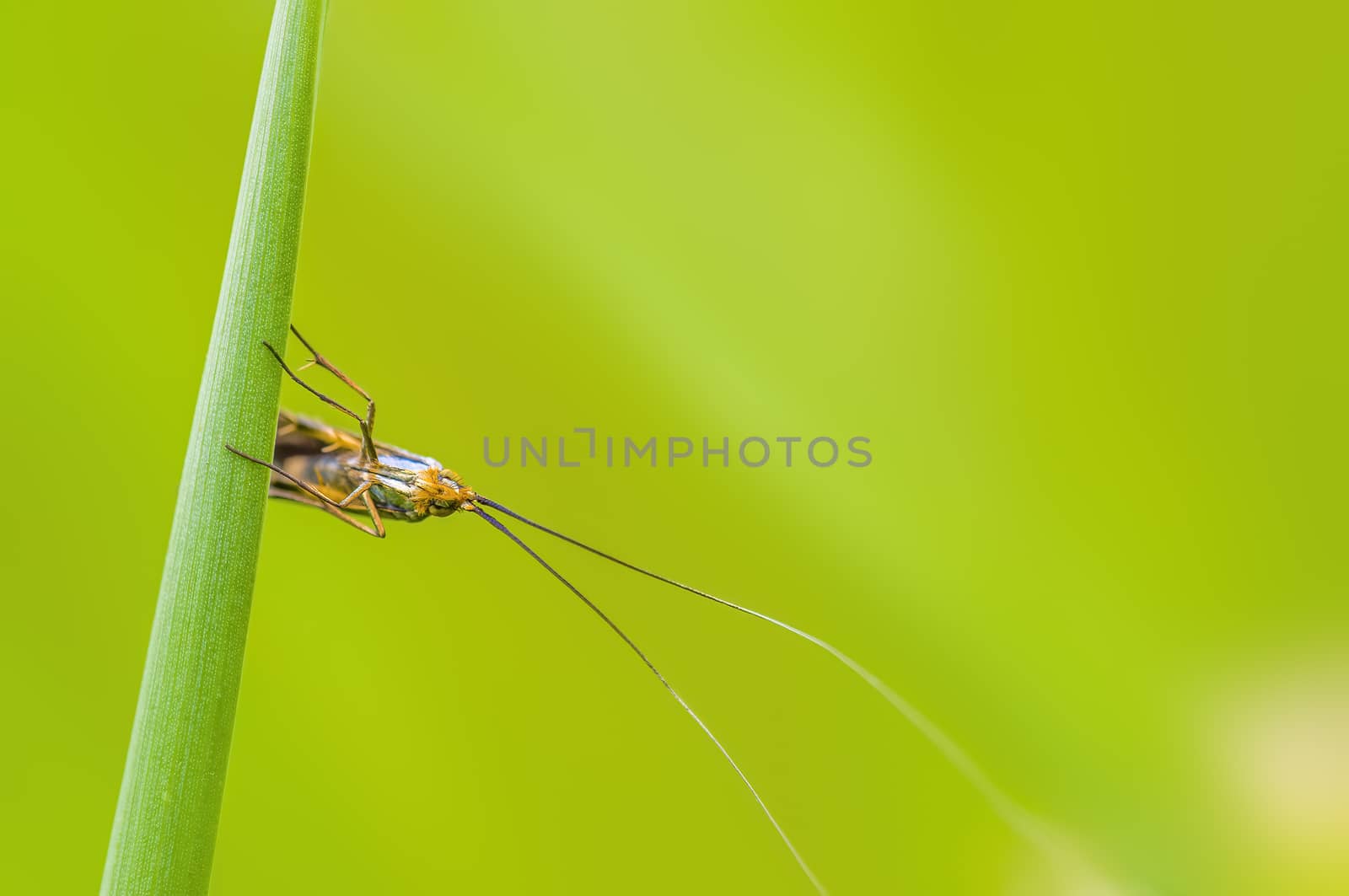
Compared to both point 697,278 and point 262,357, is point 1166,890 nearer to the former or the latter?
point 697,278

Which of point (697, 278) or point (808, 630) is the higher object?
point (697, 278)

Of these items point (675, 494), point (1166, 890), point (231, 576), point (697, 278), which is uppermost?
point (697, 278)

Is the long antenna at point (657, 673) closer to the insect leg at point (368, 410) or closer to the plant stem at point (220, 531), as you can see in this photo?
the insect leg at point (368, 410)

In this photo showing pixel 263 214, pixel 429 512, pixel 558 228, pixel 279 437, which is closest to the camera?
pixel 263 214

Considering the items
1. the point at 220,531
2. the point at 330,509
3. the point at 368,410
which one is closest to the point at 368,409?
the point at 368,410

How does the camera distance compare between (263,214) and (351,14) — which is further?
(351,14)

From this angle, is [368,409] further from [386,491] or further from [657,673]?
[657,673]

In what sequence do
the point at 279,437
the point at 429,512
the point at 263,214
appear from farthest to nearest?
the point at 279,437
the point at 429,512
the point at 263,214

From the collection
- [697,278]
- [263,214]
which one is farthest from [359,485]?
[697,278]
